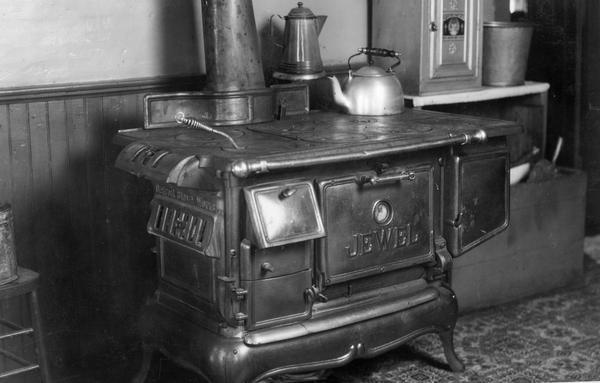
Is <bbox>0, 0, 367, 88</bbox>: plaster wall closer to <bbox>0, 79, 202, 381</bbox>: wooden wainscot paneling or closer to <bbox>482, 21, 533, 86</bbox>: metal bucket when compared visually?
<bbox>0, 79, 202, 381</bbox>: wooden wainscot paneling

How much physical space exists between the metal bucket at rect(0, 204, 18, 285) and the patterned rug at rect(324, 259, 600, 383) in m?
1.20

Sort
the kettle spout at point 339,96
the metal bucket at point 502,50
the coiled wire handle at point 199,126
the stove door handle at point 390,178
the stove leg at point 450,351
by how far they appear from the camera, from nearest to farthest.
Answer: the coiled wire handle at point 199,126 → the stove door handle at point 390,178 → the stove leg at point 450,351 → the kettle spout at point 339,96 → the metal bucket at point 502,50

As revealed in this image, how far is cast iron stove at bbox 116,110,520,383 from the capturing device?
8.03 ft

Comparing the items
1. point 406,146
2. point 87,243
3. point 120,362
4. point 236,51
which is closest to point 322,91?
point 236,51

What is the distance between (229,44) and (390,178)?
77 centimetres

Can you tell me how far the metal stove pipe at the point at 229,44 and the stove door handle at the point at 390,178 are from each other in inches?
25.2

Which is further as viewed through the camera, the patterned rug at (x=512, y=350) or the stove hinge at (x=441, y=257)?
the patterned rug at (x=512, y=350)

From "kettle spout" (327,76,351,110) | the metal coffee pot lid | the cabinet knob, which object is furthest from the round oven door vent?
the metal coffee pot lid

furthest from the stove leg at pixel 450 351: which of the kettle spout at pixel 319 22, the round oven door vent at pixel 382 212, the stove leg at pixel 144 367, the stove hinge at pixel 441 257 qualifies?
the kettle spout at pixel 319 22

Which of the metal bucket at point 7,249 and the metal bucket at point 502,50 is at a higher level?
the metal bucket at point 502,50

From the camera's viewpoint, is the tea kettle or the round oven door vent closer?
the round oven door vent

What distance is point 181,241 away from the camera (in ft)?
8.38

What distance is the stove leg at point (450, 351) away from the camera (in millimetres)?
3113

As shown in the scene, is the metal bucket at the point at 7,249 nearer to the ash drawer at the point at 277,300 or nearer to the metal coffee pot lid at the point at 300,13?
the ash drawer at the point at 277,300
